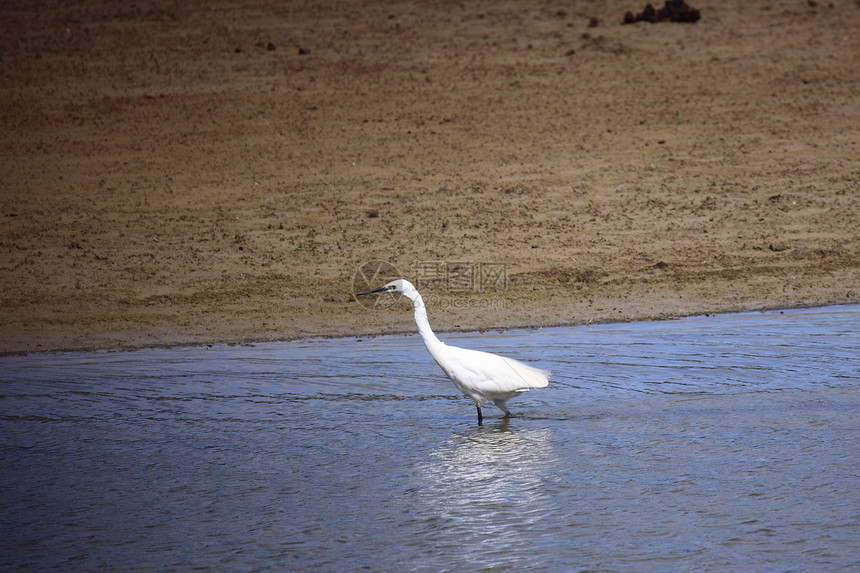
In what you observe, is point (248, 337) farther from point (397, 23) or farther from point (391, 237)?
point (397, 23)

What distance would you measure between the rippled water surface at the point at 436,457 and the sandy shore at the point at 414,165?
4.23 ft

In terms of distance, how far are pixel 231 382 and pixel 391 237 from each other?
13.2 feet

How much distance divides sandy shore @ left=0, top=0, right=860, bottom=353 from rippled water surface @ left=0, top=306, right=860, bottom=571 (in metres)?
1.29

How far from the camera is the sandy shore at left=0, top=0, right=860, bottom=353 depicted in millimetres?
10117

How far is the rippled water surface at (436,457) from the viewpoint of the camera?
5.07 m
